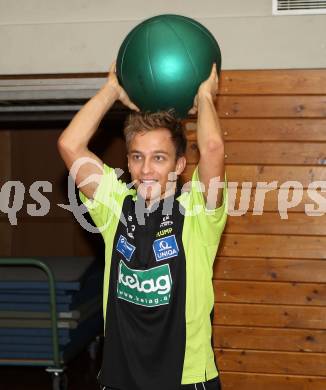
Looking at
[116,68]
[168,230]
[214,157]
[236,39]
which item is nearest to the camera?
[214,157]

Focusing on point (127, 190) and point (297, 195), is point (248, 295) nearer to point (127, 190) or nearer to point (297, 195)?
point (297, 195)

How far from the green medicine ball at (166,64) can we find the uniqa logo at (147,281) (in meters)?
0.66

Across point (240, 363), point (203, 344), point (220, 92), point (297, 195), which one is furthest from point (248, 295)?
point (203, 344)

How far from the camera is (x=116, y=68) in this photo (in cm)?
279

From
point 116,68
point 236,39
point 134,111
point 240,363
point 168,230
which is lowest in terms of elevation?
point 240,363

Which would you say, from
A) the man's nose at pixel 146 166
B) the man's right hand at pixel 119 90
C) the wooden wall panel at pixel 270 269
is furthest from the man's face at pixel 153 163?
the wooden wall panel at pixel 270 269

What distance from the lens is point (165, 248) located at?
255 cm

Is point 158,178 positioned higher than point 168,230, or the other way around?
point 158,178

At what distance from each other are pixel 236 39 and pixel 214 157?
2026 mm

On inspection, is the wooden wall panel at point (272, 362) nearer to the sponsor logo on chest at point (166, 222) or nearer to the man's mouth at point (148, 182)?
the sponsor logo on chest at point (166, 222)

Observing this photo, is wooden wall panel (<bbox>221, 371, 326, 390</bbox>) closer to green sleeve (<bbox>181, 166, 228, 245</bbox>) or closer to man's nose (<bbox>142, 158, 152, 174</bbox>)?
green sleeve (<bbox>181, 166, 228, 245</bbox>)

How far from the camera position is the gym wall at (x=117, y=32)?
4.23m

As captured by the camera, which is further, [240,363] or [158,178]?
[240,363]

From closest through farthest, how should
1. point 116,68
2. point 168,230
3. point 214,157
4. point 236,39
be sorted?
point 214,157
point 168,230
point 116,68
point 236,39
